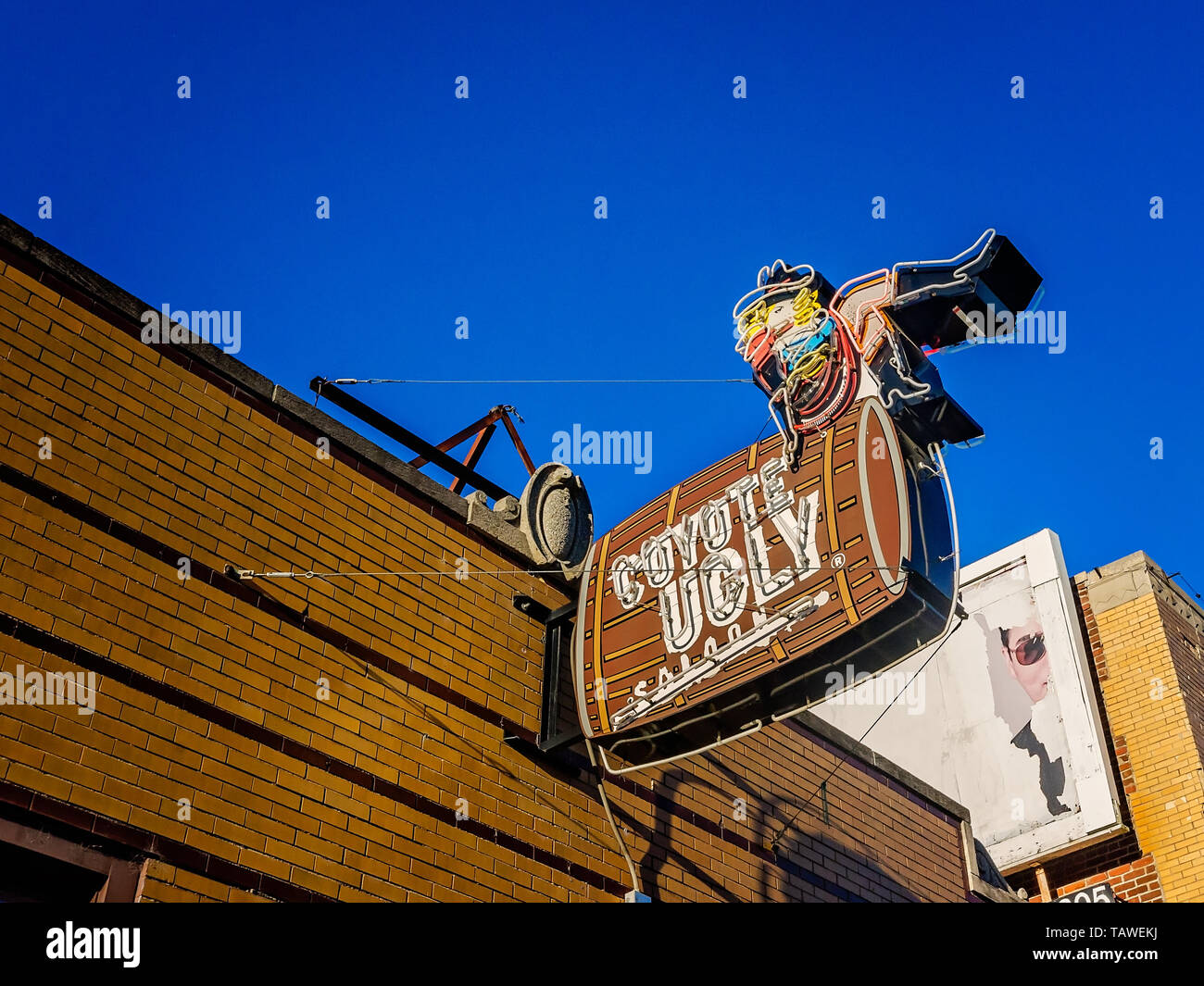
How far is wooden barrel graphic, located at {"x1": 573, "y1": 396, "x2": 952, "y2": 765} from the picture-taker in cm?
808

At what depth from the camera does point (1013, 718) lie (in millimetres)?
20766

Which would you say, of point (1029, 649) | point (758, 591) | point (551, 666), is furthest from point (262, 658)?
point (1029, 649)

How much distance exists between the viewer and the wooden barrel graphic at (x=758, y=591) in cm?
808

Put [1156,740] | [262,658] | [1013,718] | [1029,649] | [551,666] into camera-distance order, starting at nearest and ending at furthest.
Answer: [262,658]
[551,666]
[1156,740]
[1013,718]
[1029,649]

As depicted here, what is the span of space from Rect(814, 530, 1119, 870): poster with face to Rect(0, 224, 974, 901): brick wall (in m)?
9.56

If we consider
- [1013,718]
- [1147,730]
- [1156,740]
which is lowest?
[1156,740]

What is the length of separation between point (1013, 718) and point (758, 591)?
13.8 metres

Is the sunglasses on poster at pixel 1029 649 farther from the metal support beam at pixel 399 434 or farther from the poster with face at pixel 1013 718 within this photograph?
the metal support beam at pixel 399 434

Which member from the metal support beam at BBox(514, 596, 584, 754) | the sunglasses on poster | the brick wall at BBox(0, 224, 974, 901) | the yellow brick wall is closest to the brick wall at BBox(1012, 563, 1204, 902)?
the yellow brick wall

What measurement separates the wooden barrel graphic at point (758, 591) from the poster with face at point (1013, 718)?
9.57 metres

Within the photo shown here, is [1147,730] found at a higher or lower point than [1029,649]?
lower

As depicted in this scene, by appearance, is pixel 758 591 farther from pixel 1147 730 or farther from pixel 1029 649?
pixel 1029 649
